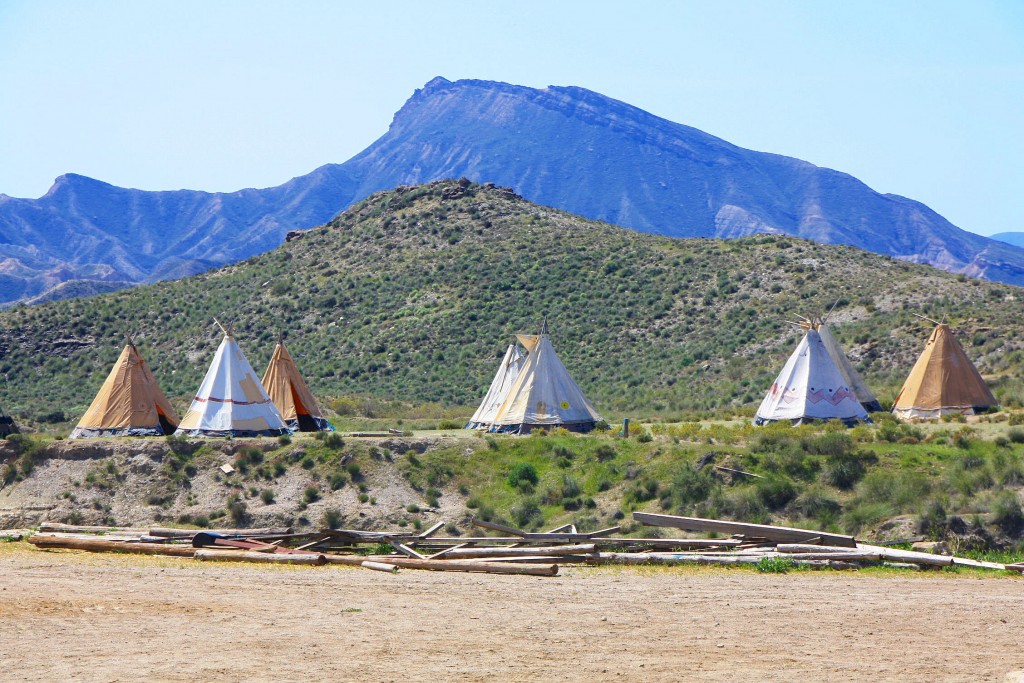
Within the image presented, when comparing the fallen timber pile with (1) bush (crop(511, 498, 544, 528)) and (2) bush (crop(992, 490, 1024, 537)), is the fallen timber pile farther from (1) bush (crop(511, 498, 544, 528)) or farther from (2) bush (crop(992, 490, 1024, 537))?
(1) bush (crop(511, 498, 544, 528))

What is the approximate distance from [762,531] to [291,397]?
21.8m

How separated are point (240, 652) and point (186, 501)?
19033 mm

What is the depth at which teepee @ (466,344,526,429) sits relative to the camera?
39.1 m

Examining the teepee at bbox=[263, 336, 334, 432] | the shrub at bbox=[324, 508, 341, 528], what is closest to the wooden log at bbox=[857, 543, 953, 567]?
the shrub at bbox=[324, 508, 341, 528]

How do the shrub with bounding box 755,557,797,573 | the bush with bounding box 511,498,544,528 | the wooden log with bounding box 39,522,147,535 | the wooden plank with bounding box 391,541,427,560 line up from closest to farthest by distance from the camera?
the shrub with bounding box 755,557,797,573, the wooden plank with bounding box 391,541,427,560, the wooden log with bounding box 39,522,147,535, the bush with bounding box 511,498,544,528

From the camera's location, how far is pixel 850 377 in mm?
41469

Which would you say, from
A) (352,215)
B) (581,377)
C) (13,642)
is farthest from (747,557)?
(352,215)

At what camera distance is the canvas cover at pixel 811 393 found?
37.1m

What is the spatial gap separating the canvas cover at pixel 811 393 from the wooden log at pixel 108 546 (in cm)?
2157

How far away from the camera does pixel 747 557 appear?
1953 centimetres

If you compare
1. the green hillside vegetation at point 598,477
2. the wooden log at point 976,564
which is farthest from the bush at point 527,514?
the wooden log at point 976,564

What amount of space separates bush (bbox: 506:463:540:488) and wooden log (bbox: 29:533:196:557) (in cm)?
1201

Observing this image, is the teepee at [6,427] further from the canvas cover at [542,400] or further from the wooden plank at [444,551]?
the wooden plank at [444,551]

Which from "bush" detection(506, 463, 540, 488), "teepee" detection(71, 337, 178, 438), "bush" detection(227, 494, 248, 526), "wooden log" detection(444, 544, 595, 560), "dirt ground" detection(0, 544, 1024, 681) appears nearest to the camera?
"dirt ground" detection(0, 544, 1024, 681)
